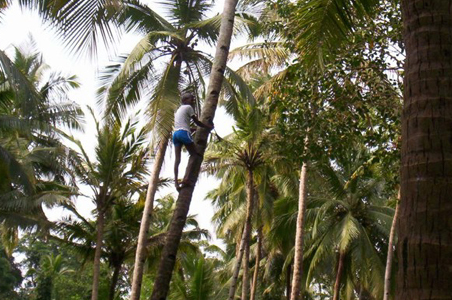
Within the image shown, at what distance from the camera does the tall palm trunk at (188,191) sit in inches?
227

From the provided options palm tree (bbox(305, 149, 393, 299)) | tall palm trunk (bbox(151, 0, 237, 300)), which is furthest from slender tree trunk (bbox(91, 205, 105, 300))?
tall palm trunk (bbox(151, 0, 237, 300))

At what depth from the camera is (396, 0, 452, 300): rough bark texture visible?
333 centimetres

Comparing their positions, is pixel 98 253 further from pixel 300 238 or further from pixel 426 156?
pixel 426 156

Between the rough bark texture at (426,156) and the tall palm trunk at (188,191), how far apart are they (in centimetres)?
271

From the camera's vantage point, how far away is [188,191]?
6.16m

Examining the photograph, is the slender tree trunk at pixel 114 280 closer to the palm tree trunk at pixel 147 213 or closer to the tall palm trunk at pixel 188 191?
the palm tree trunk at pixel 147 213

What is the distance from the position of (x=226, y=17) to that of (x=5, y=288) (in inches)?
1476

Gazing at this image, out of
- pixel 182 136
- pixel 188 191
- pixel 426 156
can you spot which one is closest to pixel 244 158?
pixel 182 136

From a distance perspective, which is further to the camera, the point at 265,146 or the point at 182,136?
the point at 265,146

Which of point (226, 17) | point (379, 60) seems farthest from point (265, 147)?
point (226, 17)

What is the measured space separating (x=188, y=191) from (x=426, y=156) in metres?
3.00

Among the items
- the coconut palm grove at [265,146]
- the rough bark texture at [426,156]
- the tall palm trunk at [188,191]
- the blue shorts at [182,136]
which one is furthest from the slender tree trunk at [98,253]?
the rough bark texture at [426,156]

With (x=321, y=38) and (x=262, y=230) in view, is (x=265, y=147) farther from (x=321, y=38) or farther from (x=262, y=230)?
(x=321, y=38)

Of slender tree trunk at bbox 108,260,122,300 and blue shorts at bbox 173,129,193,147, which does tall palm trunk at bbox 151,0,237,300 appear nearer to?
blue shorts at bbox 173,129,193,147
